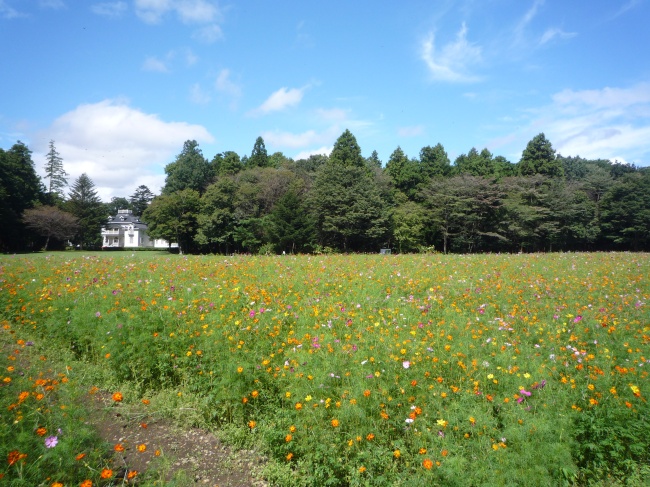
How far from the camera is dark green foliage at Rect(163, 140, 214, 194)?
52.5 meters

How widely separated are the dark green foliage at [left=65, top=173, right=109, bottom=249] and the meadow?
51244 millimetres

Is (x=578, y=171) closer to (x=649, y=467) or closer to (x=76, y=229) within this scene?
(x=649, y=467)

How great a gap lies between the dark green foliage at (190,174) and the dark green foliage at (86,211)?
10.5 metres

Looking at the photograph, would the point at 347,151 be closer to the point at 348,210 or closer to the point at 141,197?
the point at 348,210

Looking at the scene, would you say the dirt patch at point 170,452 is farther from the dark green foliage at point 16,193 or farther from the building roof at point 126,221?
the building roof at point 126,221

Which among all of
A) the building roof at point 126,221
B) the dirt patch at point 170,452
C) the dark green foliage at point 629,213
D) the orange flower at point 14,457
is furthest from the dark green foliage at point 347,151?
the building roof at point 126,221

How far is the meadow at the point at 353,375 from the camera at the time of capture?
120 inches

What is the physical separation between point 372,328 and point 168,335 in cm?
305

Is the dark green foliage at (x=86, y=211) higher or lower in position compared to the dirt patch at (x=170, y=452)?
higher

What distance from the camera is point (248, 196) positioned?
38.0 m

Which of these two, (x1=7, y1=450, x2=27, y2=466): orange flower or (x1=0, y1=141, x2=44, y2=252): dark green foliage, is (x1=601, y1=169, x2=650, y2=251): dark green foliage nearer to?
(x1=7, y1=450, x2=27, y2=466): orange flower

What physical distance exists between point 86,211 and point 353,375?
2320 inches

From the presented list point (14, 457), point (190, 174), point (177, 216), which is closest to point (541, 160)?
point (177, 216)

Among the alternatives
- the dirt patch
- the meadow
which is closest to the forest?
the meadow
